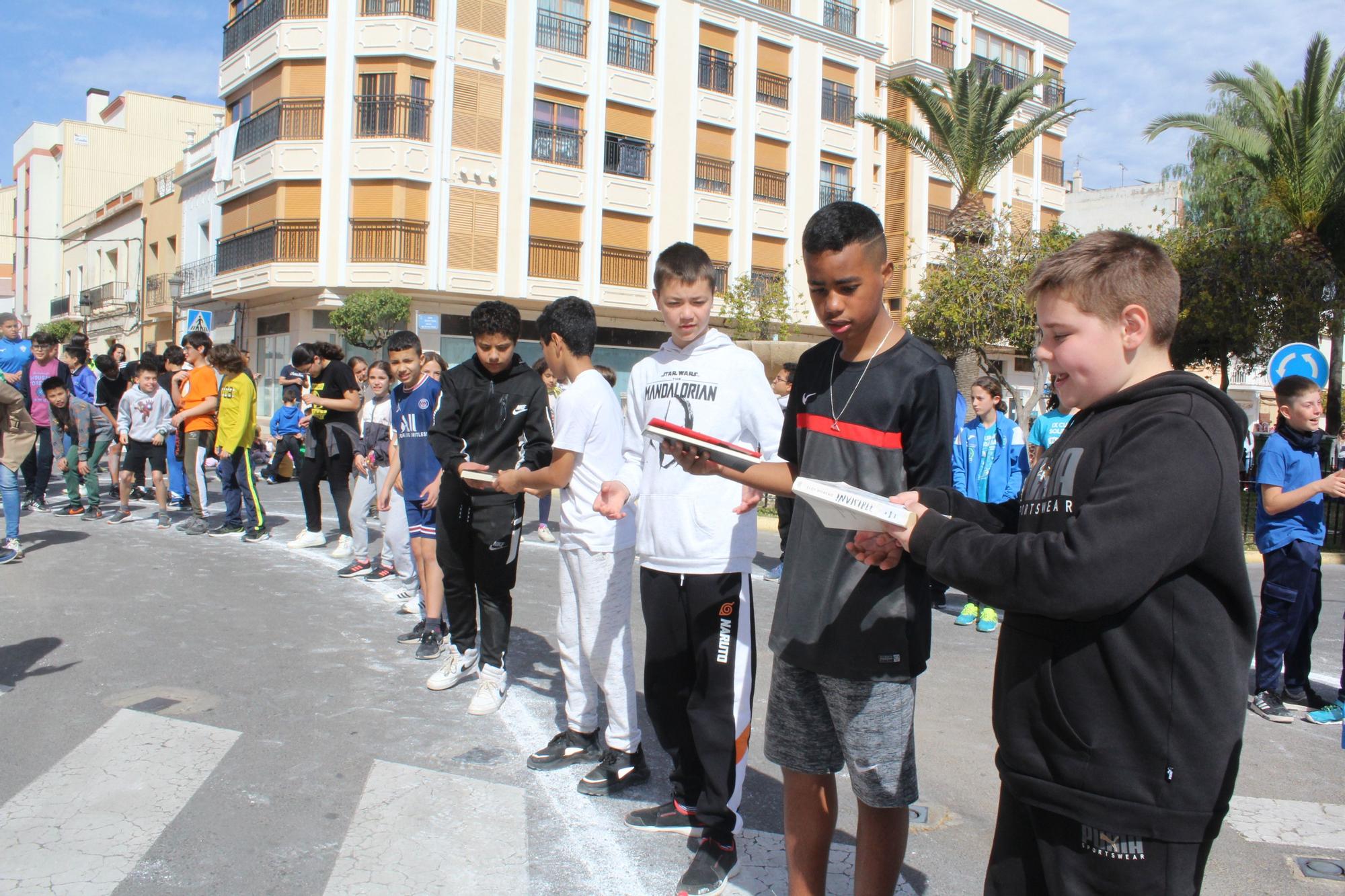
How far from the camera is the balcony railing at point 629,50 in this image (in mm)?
33188

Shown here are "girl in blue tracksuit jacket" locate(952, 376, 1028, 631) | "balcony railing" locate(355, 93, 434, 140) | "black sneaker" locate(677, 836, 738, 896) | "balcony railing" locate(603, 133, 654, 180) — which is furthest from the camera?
"balcony railing" locate(603, 133, 654, 180)

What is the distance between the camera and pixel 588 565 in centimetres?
407

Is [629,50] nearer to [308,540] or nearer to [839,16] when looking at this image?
[839,16]

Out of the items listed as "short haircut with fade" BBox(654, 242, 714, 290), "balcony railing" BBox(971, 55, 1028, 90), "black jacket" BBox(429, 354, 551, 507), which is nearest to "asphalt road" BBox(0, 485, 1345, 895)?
"black jacket" BBox(429, 354, 551, 507)

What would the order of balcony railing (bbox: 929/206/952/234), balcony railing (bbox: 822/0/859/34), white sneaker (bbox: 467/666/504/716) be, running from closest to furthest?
white sneaker (bbox: 467/666/504/716) → balcony railing (bbox: 822/0/859/34) → balcony railing (bbox: 929/206/952/234)

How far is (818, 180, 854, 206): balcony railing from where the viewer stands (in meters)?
37.7

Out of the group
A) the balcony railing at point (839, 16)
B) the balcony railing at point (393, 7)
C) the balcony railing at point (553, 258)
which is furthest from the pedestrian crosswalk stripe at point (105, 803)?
the balcony railing at point (839, 16)

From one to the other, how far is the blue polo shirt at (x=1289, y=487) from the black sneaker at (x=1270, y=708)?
813mm

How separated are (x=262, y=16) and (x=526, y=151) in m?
9.72

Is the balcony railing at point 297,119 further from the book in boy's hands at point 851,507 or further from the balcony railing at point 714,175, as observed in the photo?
the book in boy's hands at point 851,507

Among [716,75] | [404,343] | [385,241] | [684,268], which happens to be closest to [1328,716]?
[684,268]

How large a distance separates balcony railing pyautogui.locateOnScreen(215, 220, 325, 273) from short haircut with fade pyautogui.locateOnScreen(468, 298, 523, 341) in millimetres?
27364

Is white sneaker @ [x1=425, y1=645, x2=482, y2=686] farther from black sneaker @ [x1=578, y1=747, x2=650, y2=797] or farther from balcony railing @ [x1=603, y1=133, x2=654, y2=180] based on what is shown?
balcony railing @ [x1=603, y1=133, x2=654, y2=180]

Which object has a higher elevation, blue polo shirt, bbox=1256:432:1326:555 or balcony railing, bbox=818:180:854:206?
balcony railing, bbox=818:180:854:206
